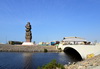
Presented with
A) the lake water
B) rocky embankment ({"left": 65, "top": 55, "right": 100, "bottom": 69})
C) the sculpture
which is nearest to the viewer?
rocky embankment ({"left": 65, "top": 55, "right": 100, "bottom": 69})

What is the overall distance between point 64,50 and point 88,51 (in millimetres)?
39218

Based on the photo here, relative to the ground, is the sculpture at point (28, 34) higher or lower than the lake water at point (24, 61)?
higher

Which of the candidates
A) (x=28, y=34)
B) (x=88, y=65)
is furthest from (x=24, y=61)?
(x=28, y=34)

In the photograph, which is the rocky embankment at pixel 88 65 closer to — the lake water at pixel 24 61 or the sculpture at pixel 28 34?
the lake water at pixel 24 61

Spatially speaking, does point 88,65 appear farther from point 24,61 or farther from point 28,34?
point 28,34

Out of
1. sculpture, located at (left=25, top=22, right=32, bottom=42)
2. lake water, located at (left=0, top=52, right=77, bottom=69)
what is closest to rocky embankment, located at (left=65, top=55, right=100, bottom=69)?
lake water, located at (left=0, top=52, right=77, bottom=69)

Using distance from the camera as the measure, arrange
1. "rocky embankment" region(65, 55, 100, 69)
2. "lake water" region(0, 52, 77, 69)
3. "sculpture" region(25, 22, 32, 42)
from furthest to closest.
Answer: "sculpture" region(25, 22, 32, 42)
"lake water" region(0, 52, 77, 69)
"rocky embankment" region(65, 55, 100, 69)

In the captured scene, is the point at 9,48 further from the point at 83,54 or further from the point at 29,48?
the point at 83,54

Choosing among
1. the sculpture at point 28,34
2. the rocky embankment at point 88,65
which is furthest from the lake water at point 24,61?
the sculpture at point 28,34

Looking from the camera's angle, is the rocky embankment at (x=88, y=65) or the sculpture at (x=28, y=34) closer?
the rocky embankment at (x=88, y=65)

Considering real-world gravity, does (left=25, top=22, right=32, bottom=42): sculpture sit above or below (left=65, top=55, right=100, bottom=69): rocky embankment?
above

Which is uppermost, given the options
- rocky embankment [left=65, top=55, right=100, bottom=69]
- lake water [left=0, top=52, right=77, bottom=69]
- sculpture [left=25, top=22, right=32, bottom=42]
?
sculpture [left=25, top=22, right=32, bottom=42]

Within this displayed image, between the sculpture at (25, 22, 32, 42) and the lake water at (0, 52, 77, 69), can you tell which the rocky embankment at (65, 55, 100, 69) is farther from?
the sculpture at (25, 22, 32, 42)

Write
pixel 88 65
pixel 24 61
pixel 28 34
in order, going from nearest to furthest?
pixel 88 65, pixel 24 61, pixel 28 34
